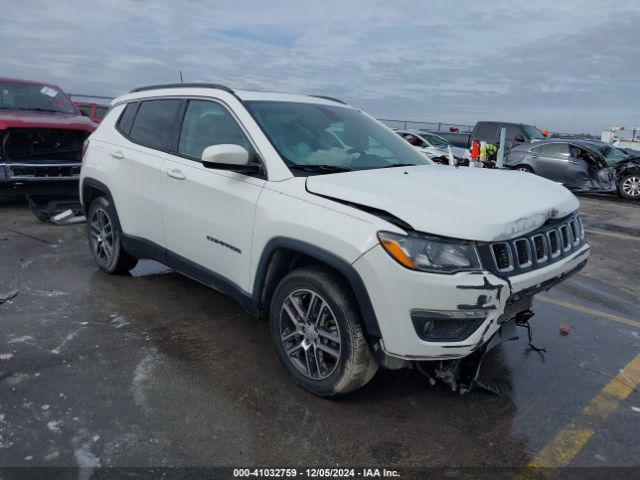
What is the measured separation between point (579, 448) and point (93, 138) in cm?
477

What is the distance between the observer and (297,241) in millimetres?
3000

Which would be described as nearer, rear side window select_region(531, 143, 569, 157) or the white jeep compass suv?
the white jeep compass suv

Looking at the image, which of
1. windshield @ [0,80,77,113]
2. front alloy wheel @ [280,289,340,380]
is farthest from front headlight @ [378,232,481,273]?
windshield @ [0,80,77,113]

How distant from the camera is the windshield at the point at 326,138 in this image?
11.5 feet

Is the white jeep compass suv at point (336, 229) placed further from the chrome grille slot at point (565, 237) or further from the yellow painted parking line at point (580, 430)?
the yellow painted parking line at point (580, 430)

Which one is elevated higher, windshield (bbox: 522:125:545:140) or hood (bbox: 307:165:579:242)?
windshield (bbox: 522:125:545:140)

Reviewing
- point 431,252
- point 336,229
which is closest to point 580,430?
point 431,252

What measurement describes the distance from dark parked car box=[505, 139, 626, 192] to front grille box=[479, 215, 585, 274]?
11525 millimetres

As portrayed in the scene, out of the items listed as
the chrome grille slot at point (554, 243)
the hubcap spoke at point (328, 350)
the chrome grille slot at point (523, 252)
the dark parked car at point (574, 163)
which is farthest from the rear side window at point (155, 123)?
the dark parked car at point (574, 163)

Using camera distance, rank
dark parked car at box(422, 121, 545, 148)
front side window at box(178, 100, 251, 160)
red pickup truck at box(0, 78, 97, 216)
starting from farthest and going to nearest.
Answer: dark parked car at box(422, 121, 545, 148)
red pickup truck at box(0, 78, 97, 216)
front side window at box(178, 100, 251, 160)

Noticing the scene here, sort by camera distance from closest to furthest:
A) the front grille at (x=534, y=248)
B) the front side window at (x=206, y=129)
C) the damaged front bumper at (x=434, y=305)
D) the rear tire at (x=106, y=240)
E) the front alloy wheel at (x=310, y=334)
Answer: the damaged front bumper at (x=434, y=305) < the front grille at (x=534, y=248) < the front alloy wheel at (x=310, y=334) < the front side window at (x=206, y=129) < the rear tire at (x=106, y=240)

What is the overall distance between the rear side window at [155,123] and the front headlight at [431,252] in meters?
2.38

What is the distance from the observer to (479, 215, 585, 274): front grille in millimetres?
2691

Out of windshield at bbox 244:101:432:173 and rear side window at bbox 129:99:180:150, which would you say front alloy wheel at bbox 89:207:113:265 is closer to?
rear side window at bbox 129:99:180:150
